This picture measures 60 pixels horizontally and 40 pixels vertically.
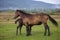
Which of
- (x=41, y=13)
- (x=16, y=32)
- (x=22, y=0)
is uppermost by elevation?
(x=22, y=0)

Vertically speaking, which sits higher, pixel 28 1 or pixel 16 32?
pixel 28 1

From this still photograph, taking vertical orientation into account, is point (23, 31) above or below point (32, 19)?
below

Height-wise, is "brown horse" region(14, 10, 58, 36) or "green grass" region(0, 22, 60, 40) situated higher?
"brown horse" region(14, 10, 58, 36)

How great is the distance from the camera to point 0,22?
2.12m

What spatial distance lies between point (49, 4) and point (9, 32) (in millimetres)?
509

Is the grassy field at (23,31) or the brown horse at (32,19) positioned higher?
the brown horse at (32,19)

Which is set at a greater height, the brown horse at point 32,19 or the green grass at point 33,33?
the brown horse at point 32,19

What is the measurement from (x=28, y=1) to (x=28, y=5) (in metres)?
0.04

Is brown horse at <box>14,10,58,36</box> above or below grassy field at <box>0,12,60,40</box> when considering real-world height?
above

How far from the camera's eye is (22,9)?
212 centimetres

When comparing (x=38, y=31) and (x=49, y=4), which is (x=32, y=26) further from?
(x=49, y=4)

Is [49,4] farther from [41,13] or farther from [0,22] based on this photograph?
[0,22]

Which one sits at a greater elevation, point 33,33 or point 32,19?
point 32,19

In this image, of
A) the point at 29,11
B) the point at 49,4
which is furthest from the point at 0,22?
the point at 49,4
